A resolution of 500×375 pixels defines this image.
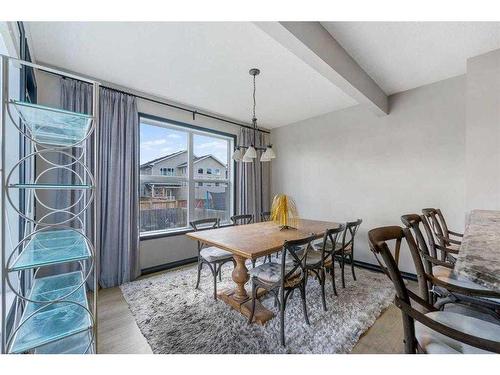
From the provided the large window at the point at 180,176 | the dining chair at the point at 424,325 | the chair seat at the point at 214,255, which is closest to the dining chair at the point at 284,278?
the chair seat at the point at 214,255

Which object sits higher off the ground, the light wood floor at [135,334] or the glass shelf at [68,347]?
the glass shelf at [68,347]

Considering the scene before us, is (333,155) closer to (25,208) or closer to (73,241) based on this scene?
(73,241)

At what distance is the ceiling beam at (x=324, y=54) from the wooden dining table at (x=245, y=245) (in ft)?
4.99

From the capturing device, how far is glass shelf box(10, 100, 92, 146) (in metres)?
1.08

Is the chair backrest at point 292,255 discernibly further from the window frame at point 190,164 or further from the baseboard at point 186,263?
the window frame at point 190,164

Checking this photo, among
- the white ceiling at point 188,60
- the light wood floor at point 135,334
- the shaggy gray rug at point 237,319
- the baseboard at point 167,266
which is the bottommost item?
the light wood floor at point 135,334

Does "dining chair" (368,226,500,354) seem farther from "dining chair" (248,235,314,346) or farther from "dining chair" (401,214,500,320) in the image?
"dining chair" (248,235,314,346)

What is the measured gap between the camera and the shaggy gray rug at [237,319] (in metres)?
1.71

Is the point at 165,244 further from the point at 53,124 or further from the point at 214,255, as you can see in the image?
the point at 53,124

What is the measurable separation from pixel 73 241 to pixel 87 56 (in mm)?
1920

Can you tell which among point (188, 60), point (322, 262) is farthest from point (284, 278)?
point (188, 60)

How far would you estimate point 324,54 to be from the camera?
185 cm

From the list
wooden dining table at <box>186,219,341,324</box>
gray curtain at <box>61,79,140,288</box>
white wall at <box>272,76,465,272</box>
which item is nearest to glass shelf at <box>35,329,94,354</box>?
gray curtain at <box>61,79,140,288</box>

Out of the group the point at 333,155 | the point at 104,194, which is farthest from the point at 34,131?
the point at 333,155
